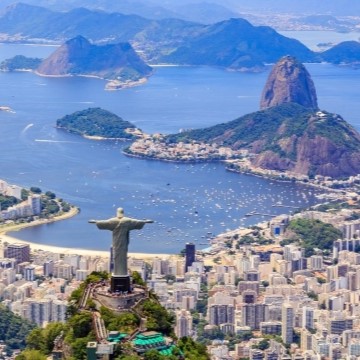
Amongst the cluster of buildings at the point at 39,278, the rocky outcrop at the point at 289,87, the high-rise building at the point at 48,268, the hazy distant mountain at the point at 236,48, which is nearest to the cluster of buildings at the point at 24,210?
the cluster of buildings at the point at 39,278

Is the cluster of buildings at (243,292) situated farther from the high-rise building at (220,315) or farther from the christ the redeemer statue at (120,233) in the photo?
the christ the redeemer statue at (120,233)

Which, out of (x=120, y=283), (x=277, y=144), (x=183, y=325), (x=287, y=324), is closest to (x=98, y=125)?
(x=277, y=144)

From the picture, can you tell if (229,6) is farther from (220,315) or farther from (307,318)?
(307,318)

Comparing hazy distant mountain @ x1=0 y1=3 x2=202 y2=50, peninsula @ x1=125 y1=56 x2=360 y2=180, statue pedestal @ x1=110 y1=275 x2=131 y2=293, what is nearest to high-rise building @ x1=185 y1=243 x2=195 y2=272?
statue pedestal @ x1=110 y1=275 x2=131 y2=293

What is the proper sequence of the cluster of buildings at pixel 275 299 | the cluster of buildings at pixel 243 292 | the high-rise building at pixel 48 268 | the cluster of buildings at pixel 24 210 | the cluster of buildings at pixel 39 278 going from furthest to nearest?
the cluster of buildings at pixel 24 210 < the high-rise building at pixel 48 268 < the cluster of buildings at pixel 39 278 < the cluster of buildings at pixel 243 292 < the cluster of buildings at pixel 275 299

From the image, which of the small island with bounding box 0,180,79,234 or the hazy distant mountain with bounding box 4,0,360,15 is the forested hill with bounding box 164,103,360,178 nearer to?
the small island with bounding box 0,180,79,234

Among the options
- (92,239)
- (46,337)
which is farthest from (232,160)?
(46,337)
